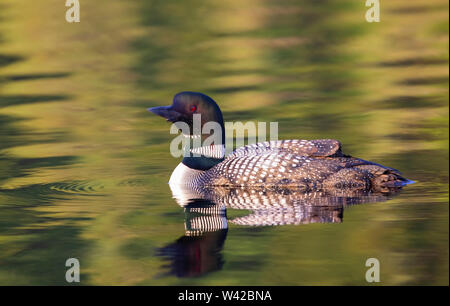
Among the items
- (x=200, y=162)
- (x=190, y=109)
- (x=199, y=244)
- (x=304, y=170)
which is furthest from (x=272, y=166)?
(x=199, y=244)

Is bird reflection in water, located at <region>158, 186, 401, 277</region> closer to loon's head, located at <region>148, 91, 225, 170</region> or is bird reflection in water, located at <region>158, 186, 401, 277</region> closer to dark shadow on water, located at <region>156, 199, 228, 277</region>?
dark shadow on water, located at <region>156, 199, 228, 277</region>

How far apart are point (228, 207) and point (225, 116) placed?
3623mm

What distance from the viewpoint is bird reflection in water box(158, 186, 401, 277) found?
5.89m

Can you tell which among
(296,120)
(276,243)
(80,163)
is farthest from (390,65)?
(276,243)

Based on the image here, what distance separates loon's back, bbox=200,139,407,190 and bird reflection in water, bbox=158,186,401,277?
2.8 inches

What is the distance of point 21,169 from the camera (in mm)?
8516

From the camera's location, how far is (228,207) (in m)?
7.11

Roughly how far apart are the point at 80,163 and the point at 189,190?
1494 mm

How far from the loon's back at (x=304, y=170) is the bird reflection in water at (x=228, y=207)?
0.24 feet

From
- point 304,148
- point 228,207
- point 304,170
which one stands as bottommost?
point 228,207

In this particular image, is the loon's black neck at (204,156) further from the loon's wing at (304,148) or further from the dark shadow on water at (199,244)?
the dark shadow on water at (199,244)

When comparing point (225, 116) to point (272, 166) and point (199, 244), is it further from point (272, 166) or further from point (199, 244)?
point (199, 244)

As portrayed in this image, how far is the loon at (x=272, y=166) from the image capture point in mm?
7422

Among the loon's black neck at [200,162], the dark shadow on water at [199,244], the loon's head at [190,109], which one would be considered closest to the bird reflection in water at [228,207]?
the dark shadow on water at [199,244]
